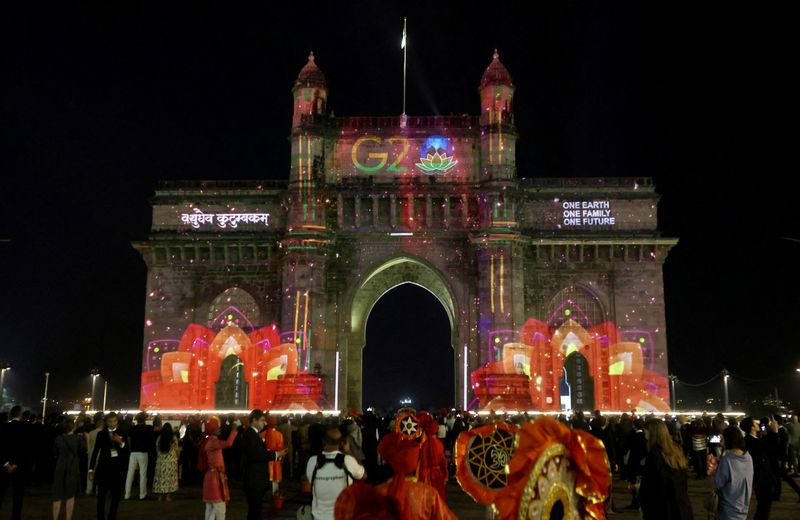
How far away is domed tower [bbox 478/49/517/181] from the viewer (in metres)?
43.4

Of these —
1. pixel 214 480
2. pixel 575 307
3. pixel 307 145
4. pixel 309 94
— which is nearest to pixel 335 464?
pixel 214 480

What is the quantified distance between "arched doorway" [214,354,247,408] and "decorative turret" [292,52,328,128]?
13.4 meters

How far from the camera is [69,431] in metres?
14.7

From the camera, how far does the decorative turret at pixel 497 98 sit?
4422cm

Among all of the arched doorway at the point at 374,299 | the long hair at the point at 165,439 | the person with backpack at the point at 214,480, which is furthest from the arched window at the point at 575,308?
the person with backpack at the point at 214,480

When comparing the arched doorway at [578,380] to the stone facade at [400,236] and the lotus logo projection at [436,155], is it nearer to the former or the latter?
the stone facade at [400,236]

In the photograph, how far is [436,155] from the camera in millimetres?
44438

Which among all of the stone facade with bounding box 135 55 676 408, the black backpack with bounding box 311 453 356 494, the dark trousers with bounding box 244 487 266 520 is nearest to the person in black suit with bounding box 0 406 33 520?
the dark trousers with bounding box 244 487 266 520

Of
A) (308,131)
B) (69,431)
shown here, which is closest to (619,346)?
(308,131)

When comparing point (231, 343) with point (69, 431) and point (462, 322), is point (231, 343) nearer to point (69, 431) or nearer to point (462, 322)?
point (462, 322)

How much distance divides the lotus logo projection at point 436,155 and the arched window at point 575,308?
9109mm

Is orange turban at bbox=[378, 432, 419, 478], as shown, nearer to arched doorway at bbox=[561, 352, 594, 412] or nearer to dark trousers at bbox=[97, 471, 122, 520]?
dark trousers at bbox=[97, 471, 122, 520]

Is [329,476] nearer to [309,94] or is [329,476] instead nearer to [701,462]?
[701,462]

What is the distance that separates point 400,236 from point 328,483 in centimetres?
3554
